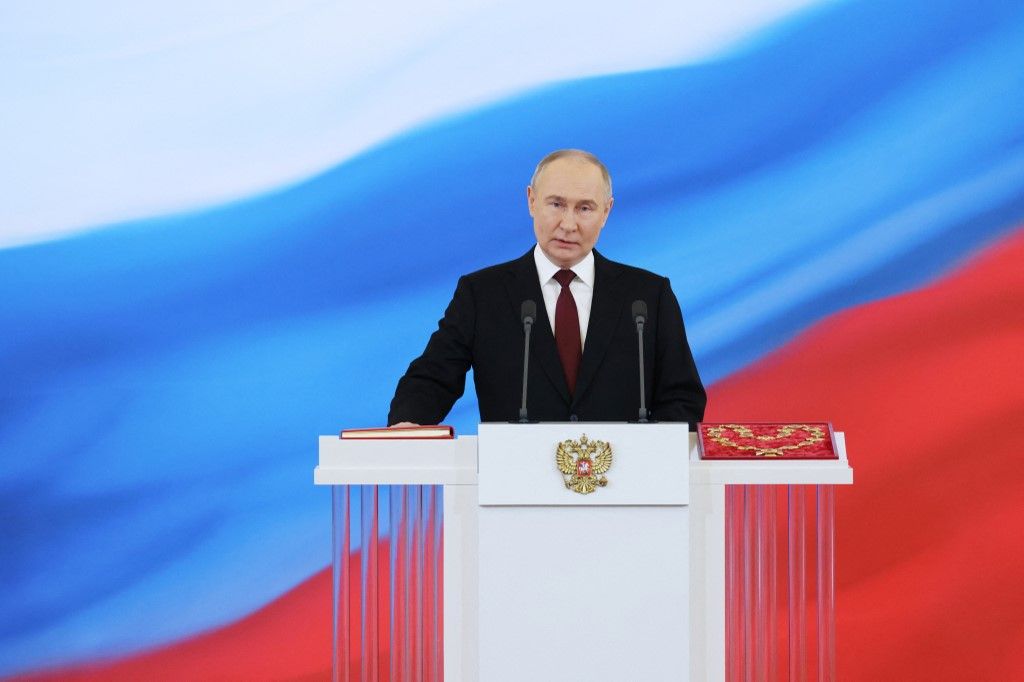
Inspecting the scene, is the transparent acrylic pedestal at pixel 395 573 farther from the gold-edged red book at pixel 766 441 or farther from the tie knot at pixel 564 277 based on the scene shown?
the tie knot at pixel 564 277

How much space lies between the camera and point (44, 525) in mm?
4410

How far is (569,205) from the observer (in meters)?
2.82

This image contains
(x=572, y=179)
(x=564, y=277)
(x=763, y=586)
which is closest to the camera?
(x=763, y=586)

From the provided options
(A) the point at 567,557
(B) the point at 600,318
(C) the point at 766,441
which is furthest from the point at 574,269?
(A) the point at 567,557

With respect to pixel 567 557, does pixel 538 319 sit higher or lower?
higher

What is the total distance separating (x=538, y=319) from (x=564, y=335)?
63mm

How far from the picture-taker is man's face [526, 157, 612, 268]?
2807 millimetres

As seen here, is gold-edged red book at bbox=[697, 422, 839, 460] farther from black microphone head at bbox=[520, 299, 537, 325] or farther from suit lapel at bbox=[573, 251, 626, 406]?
suit lapel at bbox=[573, 251, 626, 406]

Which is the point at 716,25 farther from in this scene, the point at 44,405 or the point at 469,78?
the point at 44,405

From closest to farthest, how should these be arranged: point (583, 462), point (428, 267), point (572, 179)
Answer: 1. point (583, 462)
2. point (572, 179)
3. point (428, 267)

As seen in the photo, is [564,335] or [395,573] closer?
[395,573]

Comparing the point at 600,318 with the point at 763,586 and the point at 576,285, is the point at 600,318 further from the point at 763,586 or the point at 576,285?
the point at 763,586

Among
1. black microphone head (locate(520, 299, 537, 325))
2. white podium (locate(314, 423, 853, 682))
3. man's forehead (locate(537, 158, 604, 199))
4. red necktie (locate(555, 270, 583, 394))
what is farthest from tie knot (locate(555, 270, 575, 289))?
white podium (locate(314, 423, 853, 682))

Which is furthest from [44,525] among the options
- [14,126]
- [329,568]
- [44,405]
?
[14,126]
